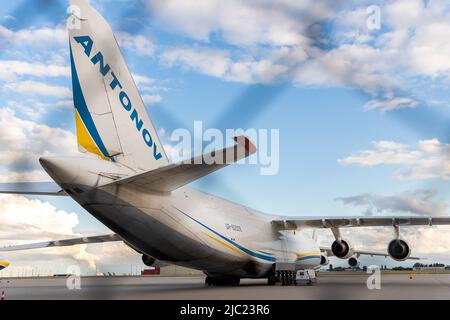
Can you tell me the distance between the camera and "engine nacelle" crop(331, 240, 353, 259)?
22.0 metres

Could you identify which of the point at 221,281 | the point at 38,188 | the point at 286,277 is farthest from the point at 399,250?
the point at 38,188

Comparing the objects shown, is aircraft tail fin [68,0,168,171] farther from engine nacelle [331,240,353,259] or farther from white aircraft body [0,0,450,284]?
engine nacelle [331,240,353,259]

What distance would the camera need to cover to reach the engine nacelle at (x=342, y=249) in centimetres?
2195

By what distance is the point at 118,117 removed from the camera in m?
12.4

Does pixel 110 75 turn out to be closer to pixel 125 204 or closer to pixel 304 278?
pixel 125 204

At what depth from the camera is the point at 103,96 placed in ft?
40.1

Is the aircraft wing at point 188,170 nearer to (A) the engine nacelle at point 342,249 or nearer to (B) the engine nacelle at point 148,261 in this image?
(B) the engine nacelle at point 148,261

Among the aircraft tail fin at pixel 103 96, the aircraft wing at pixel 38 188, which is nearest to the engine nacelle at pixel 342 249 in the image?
the aircraft tail fin at pixel 103 96

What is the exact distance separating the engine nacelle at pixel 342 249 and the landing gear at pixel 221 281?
477 centimetres

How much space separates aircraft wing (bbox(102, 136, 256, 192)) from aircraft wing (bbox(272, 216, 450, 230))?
402 inches

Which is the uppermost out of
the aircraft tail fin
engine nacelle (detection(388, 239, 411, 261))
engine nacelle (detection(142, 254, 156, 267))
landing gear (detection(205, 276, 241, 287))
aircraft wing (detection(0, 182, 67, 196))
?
the aircraft tail fin

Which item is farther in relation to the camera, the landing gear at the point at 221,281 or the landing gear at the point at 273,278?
the landing gear at the point at 273,278

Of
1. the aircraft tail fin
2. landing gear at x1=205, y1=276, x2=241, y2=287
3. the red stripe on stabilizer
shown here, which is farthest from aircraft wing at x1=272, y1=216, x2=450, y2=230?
the red stripe on stabilizer
